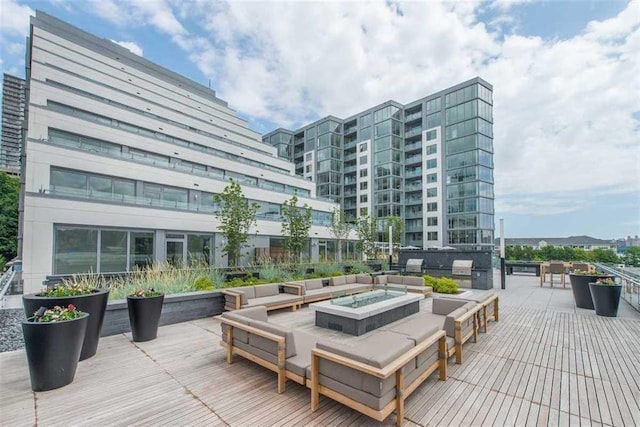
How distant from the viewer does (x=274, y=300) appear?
20.9ft

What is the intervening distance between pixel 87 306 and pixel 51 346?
0.94 m

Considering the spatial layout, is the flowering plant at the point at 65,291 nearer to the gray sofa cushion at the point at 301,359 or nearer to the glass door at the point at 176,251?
the gray sofa cushion at the point at 301,359

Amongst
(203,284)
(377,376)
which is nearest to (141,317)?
(203,284)

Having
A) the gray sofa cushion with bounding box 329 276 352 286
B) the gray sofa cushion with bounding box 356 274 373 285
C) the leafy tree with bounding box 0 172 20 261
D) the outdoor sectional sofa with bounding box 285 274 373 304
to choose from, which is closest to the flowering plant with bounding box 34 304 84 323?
the outdoor sectional sofa with bounding box 285 274 373 304

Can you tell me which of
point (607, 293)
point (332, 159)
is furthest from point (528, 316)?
point (332, 159)

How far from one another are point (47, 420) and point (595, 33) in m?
12.4

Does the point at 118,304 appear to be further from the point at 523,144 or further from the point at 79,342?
the point at 523,144

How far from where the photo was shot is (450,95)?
33.5m

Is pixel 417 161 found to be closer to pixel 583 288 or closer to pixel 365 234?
pixel 365 234

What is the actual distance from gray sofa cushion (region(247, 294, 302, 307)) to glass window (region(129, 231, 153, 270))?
28.8 feet

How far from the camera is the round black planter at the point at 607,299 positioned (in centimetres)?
636

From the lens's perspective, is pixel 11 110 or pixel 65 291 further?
pixel 11 110

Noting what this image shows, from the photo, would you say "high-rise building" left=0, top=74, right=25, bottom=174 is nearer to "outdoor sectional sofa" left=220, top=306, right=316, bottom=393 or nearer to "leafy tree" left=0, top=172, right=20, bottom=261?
"leafy tree" left=0, top=172, right=20, bottom=261

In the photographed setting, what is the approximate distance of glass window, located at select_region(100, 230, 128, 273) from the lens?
11898 millimetres
